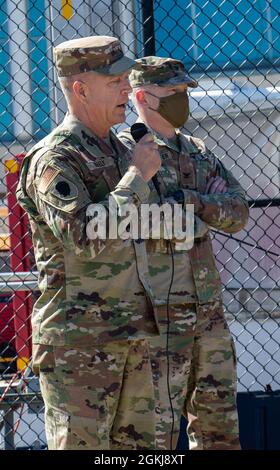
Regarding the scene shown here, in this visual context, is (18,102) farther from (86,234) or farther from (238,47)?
(86,234)

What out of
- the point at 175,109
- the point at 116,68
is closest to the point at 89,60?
the point at 116,68

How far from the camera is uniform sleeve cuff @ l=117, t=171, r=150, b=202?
3.14 m

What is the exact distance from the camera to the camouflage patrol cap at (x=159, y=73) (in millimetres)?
4008

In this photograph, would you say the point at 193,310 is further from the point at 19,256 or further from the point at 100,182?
the point at 19,256

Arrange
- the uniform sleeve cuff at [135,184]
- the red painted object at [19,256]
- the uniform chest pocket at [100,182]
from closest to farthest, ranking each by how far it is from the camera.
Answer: the uniform sleeve cuff at [135,184], the uniform chest pocket at [100,182], the red painted object at [19,256]

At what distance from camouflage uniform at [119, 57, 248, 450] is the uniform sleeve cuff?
70cm

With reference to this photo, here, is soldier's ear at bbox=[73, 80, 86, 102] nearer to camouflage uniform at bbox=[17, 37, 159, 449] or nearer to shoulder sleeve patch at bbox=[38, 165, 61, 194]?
camouflage uniform at bbox=[17, 37, 159, 449]

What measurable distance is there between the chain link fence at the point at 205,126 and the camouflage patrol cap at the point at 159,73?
28.0 inches

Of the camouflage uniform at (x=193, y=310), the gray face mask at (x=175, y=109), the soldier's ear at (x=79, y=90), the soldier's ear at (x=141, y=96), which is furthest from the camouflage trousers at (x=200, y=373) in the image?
the soldier's ear at (x=79, y=90)

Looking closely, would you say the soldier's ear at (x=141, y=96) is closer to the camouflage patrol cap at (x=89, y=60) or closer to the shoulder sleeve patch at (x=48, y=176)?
the camouflage patrol cap at (x=89, y=60)

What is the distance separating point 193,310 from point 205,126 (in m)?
1.41

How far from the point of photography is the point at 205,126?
508cm

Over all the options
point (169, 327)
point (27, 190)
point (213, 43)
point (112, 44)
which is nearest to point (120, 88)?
point (112, 44)

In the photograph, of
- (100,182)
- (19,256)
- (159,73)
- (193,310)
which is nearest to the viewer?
(100,182)
